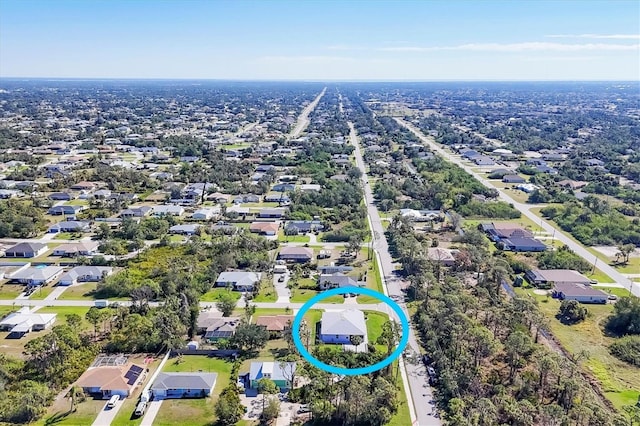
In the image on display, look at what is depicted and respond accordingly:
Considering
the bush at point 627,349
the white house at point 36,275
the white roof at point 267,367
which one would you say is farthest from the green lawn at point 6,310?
the bush at point 627,349

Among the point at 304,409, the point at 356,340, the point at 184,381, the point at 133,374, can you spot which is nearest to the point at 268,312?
the point at 356,340

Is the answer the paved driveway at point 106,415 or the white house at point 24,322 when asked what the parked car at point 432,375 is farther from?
the white house at point 24,322

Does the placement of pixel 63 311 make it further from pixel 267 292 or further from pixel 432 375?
pixel 432 375

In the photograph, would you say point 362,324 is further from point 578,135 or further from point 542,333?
point 578,135

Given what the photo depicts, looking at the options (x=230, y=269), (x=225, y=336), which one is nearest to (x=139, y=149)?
(x=230, y=269)

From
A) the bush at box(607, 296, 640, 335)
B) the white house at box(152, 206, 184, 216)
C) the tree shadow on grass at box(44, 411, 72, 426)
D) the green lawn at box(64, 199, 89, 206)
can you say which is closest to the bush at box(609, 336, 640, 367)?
the bush at box(607, 296, 640, 335)

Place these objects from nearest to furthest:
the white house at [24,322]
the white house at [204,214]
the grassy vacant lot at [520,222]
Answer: the white house at [24,322] < the grassy vacant lot at [520,222] < the white house at [204,214]
